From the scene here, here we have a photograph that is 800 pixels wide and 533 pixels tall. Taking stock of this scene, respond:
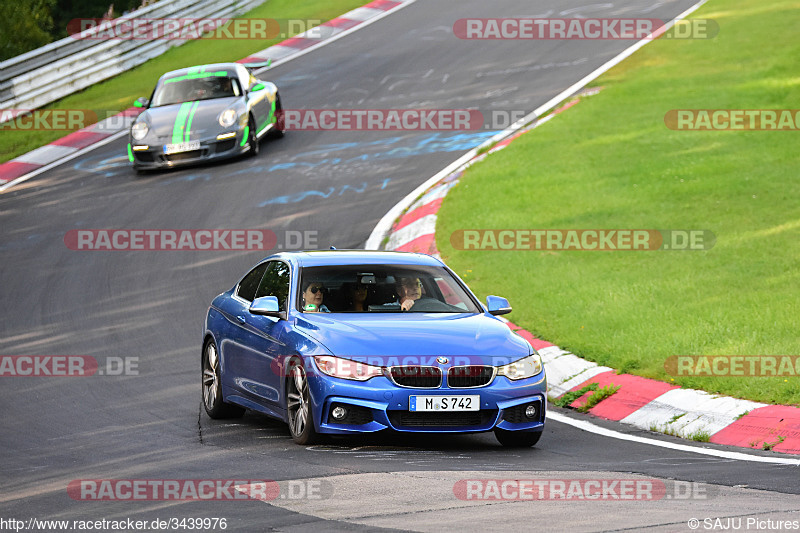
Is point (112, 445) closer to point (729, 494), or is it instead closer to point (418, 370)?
point (418, 370)

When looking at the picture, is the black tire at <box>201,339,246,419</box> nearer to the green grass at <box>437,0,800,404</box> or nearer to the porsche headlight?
the porsche headlight

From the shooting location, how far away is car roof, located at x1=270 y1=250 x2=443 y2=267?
1016cm

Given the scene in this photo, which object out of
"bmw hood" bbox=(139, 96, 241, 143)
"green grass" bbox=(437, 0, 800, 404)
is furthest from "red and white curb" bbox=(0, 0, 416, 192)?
"green grass" bbox=(437, 0, 800, 404)

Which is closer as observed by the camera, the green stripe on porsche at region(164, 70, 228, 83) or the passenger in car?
the passenger in car

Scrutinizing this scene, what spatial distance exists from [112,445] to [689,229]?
8550 mm

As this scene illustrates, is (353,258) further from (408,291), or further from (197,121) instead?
(197,121)

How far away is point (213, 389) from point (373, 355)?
2.38 m

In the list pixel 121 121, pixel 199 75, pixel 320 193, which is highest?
pixel 199 75

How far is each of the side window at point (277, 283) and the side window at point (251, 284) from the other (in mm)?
119

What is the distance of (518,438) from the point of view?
30.2 feet

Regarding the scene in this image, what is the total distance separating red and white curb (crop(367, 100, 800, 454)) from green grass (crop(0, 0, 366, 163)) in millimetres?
14454

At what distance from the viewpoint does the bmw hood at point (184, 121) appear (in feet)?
68.1

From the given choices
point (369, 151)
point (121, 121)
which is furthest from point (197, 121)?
point (121, 121)

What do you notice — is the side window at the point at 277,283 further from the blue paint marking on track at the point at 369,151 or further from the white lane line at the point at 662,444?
the blue paint marking on track at the point at 369,151
